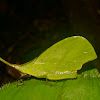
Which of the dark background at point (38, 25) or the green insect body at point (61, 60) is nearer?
the green insect body at point (61, 60)

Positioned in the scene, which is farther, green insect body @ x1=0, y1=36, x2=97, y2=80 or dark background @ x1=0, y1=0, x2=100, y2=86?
dark background @ x1=0, y1=0, x2=100, y2=86

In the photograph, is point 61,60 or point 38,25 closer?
point 61,60

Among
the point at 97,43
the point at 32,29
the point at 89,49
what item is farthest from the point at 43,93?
the point at 32,29

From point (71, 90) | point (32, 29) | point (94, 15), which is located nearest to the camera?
point (71, 90)

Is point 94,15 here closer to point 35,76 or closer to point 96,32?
point 96,32

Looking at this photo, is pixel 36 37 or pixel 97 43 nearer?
pixel 97 43
